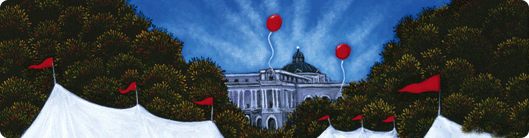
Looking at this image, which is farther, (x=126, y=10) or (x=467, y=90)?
(x=126, y=10)

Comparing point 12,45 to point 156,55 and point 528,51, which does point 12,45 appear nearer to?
A: point 156,55

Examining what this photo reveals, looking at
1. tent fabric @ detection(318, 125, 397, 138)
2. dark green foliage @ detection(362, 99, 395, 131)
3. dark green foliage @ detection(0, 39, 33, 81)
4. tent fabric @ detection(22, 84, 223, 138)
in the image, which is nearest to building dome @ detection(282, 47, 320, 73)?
tent fabric @ detection(318, 125, 397, 138)

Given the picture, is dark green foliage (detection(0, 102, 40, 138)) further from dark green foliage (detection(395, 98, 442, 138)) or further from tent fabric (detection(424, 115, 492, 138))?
tent fabric (detection(424, 115, 492, 138))

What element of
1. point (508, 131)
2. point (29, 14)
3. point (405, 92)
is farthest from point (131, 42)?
point (508, 131)

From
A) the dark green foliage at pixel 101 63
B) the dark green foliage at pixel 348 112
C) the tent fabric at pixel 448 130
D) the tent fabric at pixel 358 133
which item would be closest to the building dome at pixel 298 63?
the dark green foliage at pixel 348 112

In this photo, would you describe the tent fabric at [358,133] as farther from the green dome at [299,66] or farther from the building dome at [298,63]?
the green dome at [299,66]

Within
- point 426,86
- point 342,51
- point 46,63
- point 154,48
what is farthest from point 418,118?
point 46,63
